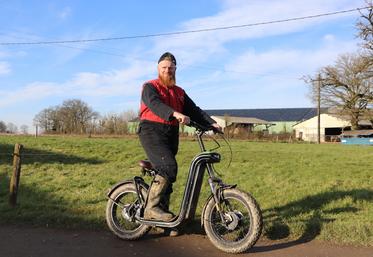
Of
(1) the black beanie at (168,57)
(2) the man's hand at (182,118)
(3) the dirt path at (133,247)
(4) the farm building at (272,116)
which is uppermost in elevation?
(4) the farm building at (272,116)

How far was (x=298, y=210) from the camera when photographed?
285 inches

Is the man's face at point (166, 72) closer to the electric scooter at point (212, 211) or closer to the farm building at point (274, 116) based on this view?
the electric scooter at point (212, 211)

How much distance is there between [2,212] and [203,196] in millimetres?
3357

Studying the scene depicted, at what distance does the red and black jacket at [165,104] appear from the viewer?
5.12m

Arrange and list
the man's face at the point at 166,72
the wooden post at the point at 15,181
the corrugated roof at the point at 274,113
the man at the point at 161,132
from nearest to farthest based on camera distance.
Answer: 1. the man at the point at 161,132
2. the man's face at the point at 166,72
3. the wooden post at the point at 15,181
4. the corrugated roof at the point at 274,113

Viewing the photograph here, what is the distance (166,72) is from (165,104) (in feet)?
1.38

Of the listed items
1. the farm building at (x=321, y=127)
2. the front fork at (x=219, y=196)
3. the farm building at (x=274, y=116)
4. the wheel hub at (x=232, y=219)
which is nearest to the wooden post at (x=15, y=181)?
the front fork at (x=219, y=196)

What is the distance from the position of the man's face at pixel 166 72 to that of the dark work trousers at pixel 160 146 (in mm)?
512

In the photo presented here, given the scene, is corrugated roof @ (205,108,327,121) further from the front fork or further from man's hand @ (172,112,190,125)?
man's hand @ (172,112,190,125)

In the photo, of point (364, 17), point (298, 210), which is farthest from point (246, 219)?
point (364, 17)

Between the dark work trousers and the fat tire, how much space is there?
50 centimetres

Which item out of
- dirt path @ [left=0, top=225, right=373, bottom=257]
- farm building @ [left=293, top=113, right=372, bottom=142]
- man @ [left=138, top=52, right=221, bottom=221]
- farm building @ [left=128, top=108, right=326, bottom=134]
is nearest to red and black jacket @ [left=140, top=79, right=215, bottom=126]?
man @ [left=138, top=52, right=221, bottom=221]

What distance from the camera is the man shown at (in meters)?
5.31

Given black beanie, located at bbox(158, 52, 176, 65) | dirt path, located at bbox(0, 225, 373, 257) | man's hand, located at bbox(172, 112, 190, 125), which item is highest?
black beanie, located at bbox(158, 52, 176, 65)
